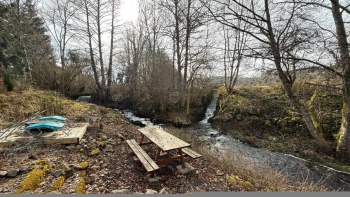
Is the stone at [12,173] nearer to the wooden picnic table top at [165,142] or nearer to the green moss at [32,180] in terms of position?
the green moss at [32,180]

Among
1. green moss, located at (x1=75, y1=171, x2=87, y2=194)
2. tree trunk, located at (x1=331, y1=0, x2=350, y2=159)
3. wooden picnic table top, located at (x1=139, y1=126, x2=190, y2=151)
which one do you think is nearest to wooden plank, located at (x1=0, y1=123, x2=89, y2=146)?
green moss, located at (x1=75, y1=171, x2=87, y2=194)

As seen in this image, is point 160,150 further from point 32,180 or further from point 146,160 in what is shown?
point 32,180

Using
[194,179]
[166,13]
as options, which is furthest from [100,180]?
[166,13]


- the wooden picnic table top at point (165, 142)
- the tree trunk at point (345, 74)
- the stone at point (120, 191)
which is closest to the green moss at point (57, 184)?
the stone at point (120, 191)

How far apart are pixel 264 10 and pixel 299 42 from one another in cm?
186

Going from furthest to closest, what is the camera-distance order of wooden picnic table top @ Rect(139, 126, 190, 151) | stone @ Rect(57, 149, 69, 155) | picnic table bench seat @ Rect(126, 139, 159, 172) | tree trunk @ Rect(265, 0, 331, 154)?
tree trunk @ Rect(265, 0, 331, 154)
stone @ Rect(57, 149, 69, 155)
wooden picnic table top @ Rect(139, 126, 190, 151)
picnic table bench seat @ Rect(126, 139, 159, 172)

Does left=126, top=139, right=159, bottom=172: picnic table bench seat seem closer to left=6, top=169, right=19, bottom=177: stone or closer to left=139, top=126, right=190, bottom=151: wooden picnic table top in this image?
left=139, top=126, right=190, bottom=151: wooden picnic table top

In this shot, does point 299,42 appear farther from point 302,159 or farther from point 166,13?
point 166,13

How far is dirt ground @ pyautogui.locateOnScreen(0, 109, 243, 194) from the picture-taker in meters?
2.35

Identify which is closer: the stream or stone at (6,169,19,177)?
stone at (6,169,19,177)

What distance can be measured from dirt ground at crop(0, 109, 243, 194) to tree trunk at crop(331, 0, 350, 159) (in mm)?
4653

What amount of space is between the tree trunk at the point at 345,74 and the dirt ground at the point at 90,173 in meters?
4.65

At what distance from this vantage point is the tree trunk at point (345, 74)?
4409 millimetres

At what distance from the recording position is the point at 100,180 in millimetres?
2797
